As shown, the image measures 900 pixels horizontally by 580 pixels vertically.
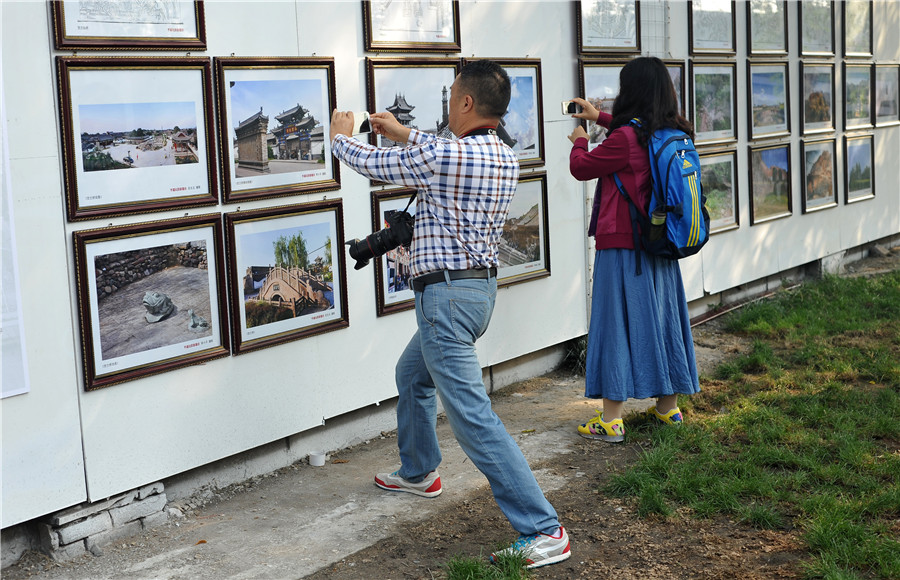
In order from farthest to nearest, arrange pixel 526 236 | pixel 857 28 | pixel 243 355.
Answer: pixel 857 28
pixel 526 236
pixel 243 355

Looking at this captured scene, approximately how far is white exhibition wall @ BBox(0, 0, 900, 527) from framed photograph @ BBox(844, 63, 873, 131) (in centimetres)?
358

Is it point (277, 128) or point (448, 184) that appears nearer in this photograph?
point (448, 184)

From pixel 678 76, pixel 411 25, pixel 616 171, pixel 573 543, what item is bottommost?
pixel 573 543

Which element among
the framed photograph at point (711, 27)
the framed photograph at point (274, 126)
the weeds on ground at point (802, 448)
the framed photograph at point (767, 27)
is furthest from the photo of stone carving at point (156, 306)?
the framed photograph at point (767, 27)

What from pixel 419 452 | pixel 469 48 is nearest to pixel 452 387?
pixel 419 452

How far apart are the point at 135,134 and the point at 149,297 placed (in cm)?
72

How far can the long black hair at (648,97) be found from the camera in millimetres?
5277

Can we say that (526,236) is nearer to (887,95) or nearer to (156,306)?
(156,306)

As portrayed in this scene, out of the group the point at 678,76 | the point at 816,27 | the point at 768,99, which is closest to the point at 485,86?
the point at 678,76

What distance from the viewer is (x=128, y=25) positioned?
419cm

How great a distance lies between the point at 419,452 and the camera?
4.74m

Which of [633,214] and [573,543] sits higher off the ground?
[633,214]

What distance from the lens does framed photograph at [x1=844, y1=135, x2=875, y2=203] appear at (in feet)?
35.2

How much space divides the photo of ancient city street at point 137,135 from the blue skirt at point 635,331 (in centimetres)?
240
